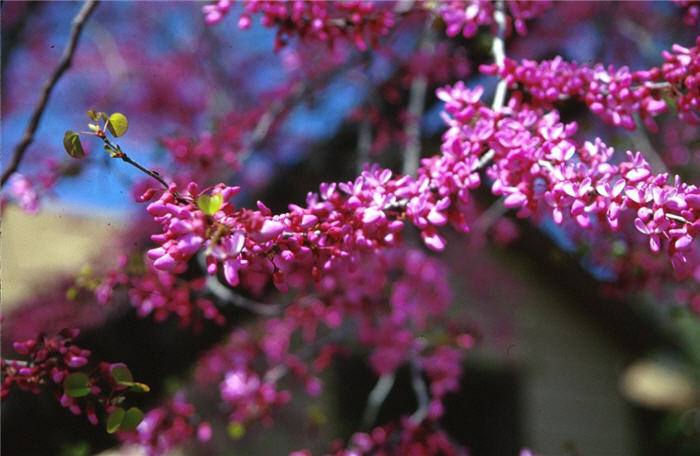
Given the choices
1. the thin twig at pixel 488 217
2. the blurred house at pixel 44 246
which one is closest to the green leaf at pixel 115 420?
the thin twig at pixel 488 217

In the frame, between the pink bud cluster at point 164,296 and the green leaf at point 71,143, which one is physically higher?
the green leaf at point 71,143

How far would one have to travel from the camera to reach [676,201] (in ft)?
3.65

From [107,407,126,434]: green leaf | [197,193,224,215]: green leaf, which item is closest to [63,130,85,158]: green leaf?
[197,193,224,215]: green leaf

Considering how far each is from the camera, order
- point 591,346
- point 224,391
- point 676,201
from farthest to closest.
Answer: point 591,346
point 224,391
point 676,201

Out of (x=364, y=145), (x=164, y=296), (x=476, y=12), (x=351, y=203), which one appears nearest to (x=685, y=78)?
(x=476, y=12)

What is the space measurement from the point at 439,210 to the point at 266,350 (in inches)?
83.5

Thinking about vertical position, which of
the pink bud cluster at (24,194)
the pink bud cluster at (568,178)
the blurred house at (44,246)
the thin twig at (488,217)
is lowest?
the blurred house at (44,246)

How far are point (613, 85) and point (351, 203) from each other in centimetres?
72

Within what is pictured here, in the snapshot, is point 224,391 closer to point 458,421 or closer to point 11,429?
point 11,429

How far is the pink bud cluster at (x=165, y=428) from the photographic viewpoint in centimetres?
200

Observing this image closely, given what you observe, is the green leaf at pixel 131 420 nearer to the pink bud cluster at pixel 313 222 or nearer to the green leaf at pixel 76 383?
the green leaf at pixel 76 383

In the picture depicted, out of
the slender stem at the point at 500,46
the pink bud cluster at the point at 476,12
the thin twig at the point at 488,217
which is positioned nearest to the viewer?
the slender stem at the point at 500,46

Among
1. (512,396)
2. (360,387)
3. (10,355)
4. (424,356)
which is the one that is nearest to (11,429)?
(10,355)

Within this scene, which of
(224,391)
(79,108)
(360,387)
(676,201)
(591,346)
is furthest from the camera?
(591,346)
